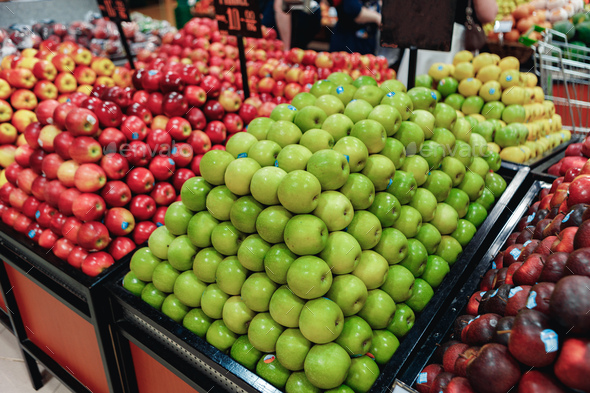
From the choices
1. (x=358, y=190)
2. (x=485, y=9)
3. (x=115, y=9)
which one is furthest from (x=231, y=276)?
(x=485, y=9)

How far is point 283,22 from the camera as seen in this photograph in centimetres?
545

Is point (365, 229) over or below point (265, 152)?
below

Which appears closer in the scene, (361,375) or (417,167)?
(361,375)

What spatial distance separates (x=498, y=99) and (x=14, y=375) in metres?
3.75

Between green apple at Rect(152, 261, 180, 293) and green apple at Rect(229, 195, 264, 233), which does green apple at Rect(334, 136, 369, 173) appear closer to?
green apple at Rect(229, 195, 264, 233)

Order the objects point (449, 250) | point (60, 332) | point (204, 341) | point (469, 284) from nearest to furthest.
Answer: point (204, 341)
point (469, 284)
point (449, 250)
point (60, 332)

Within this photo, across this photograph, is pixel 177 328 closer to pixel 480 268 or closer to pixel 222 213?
pixel 222 213

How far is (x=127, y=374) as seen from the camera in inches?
74.1

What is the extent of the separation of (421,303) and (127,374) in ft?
4.48

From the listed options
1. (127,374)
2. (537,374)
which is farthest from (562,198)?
(127,374)

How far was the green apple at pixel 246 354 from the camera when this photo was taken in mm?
1395

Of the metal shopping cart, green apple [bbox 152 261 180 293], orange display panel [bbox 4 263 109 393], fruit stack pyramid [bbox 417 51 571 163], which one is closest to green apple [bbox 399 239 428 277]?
green apple [bbox 152 261 180 293]

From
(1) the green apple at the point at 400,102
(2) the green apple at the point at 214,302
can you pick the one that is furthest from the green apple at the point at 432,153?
(2) the green apple at the point at 214,302

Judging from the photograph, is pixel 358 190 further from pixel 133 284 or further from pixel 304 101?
pixel 133 284
